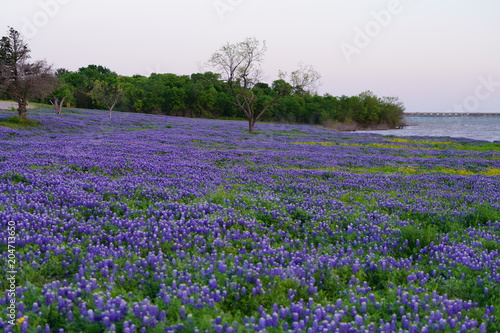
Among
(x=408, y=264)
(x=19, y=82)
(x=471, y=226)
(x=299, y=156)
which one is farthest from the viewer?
(x=19, y=82)

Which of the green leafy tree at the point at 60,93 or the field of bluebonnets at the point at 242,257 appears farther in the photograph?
the green leafy tree at the point at 60,93

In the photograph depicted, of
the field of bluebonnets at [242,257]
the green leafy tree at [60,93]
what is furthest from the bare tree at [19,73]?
the field of bluebonnets at [242,257]

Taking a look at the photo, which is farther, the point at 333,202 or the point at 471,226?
the point at 333,202

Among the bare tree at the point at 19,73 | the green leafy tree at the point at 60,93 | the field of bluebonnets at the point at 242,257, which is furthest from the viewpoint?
the green leafy tree at the point at 60,93

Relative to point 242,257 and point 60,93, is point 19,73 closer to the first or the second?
point 242,257

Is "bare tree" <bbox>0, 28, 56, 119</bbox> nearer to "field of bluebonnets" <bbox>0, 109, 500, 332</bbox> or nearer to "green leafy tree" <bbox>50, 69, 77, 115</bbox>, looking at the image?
"green leafy tree" <bbox>50, 69, 77, 115</bbox>

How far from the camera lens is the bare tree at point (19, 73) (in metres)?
29.3

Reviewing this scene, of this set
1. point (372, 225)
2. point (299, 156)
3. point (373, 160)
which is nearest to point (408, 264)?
point (372, 225)

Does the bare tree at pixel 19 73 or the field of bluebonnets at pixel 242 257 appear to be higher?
the bare tree at pixel 19 73

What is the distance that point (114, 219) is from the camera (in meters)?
6.32

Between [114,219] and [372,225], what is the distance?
4.98 m

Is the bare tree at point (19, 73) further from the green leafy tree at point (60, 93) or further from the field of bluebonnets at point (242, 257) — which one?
the field of bluebonnets at point (242, 257)

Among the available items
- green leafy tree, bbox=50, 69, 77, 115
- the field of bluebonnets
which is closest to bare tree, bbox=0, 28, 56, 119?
green leafy tree, bbox=50, 69, 77, 115

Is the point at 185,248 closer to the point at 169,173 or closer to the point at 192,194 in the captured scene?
the point at 192,194
